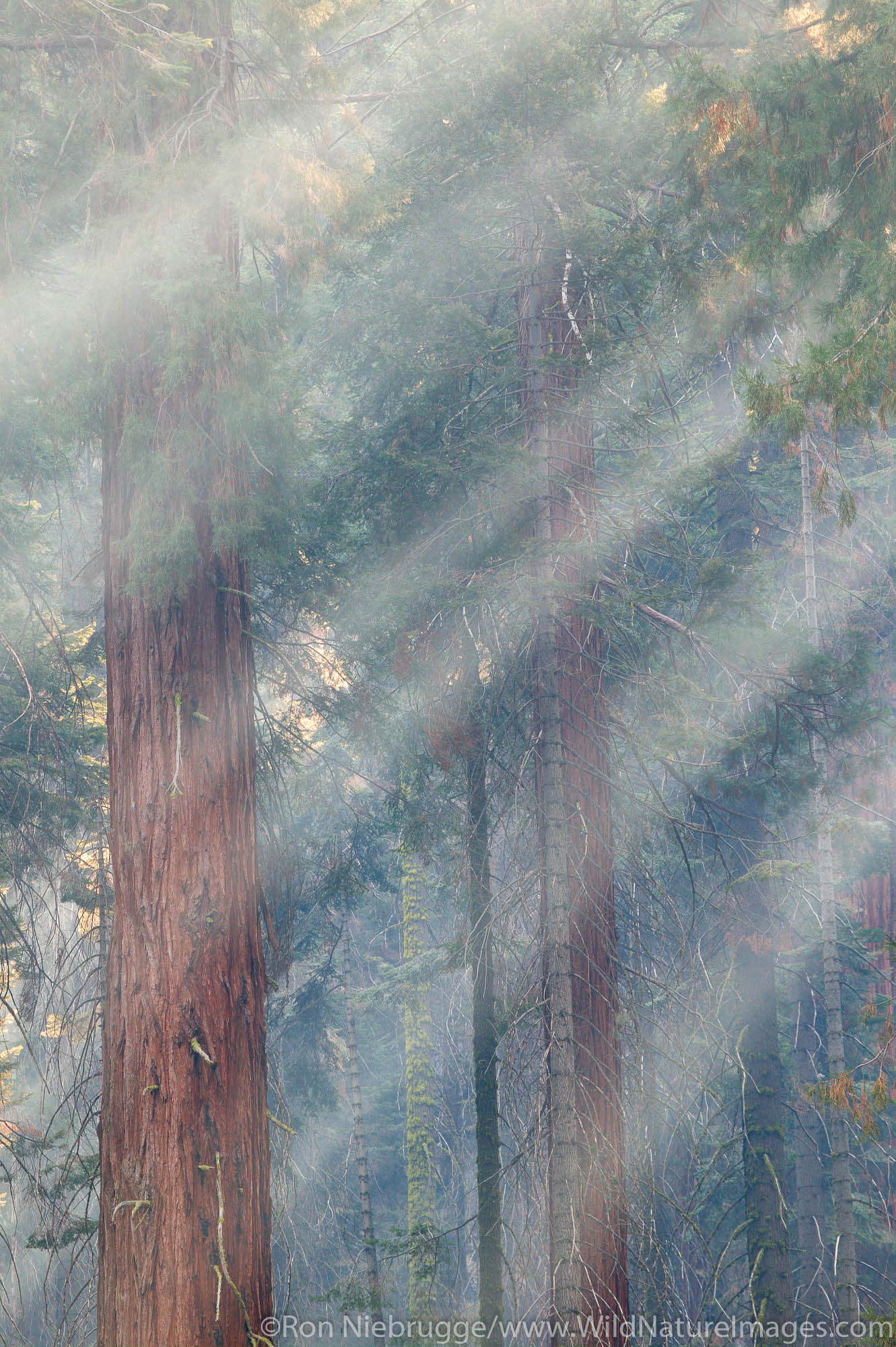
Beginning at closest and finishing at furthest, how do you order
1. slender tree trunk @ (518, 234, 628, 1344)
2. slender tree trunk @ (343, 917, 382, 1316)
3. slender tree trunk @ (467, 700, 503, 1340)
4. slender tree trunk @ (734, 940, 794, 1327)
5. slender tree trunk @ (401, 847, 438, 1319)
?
slender tree trunk @ (518, 234, 628, 1344) < slender tree trunk @ (467, 700, 503, 1340) < slender tree trunk @ (734, 940, 794, 1327) < slender tree trunk @ (401, 847, 438, 1319) < slender tree trunk @ (343, 917, 382, 1316)

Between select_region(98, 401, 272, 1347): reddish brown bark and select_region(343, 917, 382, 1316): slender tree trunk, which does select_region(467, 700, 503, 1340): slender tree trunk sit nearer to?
select_region(98, 401, 272, 1347): reddish brown bark

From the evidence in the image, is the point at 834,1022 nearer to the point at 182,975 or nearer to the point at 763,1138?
the point at 763,1138

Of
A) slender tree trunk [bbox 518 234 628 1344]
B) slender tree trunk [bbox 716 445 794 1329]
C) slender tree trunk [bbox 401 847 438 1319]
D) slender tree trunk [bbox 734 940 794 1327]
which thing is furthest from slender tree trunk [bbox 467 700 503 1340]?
slender tree trunk [bbox 401 847 438 1319]

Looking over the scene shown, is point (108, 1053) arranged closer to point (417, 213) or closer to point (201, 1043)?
point (201, 1043)

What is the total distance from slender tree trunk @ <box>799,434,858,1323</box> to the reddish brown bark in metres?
7.09

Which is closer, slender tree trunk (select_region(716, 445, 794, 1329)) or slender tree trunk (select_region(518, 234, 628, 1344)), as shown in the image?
slender tree trunk (select_region(518, 234, 628, 1344))

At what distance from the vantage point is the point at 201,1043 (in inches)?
187

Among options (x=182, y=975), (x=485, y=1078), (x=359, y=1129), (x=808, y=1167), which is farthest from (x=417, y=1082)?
(x=182, y=975)

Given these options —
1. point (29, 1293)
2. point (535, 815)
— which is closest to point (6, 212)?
point (535, 815)

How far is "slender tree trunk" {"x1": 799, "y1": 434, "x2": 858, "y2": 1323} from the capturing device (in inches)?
430

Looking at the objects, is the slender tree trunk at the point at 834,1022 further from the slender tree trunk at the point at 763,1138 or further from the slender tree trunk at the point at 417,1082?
the slender tree trunk at the point at 417,1082

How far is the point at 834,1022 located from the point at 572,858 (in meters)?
6.32

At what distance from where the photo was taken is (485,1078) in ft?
31.1

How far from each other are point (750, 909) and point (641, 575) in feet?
18.2
